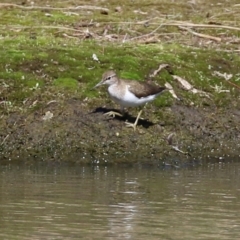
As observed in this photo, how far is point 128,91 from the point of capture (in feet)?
54.1

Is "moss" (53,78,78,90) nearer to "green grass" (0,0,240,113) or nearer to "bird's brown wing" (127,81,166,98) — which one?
"green grass" (0,0,240,113)

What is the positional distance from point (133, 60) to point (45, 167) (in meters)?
4.57

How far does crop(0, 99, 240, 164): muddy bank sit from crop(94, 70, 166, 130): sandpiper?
1.45 ft

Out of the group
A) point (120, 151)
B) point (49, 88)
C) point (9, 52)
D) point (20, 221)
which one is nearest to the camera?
point (20, 221)

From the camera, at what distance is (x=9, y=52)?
19188 mm

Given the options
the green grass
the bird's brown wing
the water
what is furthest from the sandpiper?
the water

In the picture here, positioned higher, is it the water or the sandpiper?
the sandpiper

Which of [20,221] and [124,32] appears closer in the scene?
[20,221]

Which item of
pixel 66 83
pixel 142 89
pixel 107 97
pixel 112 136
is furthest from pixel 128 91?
pixel 66 83

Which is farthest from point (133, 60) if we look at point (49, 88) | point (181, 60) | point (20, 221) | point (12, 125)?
point (20, 221)

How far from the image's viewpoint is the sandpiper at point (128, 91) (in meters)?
16.5

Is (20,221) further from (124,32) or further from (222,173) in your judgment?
(124,32)

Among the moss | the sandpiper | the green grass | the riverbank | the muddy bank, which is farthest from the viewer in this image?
the green grass

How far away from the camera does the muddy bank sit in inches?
637
